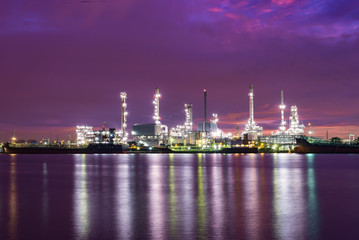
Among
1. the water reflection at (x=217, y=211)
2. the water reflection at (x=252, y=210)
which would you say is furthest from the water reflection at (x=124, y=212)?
the water reflection at (x=252, y=210)

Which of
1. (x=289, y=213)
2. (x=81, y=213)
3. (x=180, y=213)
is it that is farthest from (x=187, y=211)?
(x=81, y=213)

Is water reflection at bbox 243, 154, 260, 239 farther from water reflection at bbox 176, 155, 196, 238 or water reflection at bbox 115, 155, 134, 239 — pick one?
water reflection at bbox 115, 155, 134, 239

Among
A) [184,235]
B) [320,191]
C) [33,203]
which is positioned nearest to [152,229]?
[184,235]

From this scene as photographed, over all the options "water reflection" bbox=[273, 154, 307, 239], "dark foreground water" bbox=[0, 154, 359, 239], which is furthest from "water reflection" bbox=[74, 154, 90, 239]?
"water reflection" bbox=[273, 154, 307, 239]

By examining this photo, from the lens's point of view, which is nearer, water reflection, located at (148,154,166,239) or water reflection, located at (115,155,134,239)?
water reflection, located at (148,154,166,239)

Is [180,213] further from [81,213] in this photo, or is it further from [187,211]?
[81,213]

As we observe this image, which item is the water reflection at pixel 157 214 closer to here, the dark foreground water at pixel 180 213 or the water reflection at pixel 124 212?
the dark foreground water at pixel 180 213

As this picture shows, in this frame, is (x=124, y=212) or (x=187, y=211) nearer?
(x=124, y=212)

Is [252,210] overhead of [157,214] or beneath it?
beneath

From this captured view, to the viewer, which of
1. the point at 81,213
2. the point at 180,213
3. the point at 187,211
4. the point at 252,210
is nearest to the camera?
the point at 180,213

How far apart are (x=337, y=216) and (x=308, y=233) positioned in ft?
17.7

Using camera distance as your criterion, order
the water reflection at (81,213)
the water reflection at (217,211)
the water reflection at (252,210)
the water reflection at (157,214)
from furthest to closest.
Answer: the water reflection at (217,211) < the water reflection at (252,210) < the water reflection at (81,213) < the water reflection at (157,214)

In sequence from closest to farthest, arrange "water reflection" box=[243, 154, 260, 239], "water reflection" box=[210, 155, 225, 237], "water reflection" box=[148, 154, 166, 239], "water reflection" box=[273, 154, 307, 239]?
"water reflection" box=[273, 154, 307, 239], "water reflection" box=[148, 154, 166, 239], "water reflection" box=[243, 154, 260, 239], "water reflection" box=[210, 155, 225, 237]

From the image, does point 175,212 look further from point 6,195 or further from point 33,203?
point 6,195
